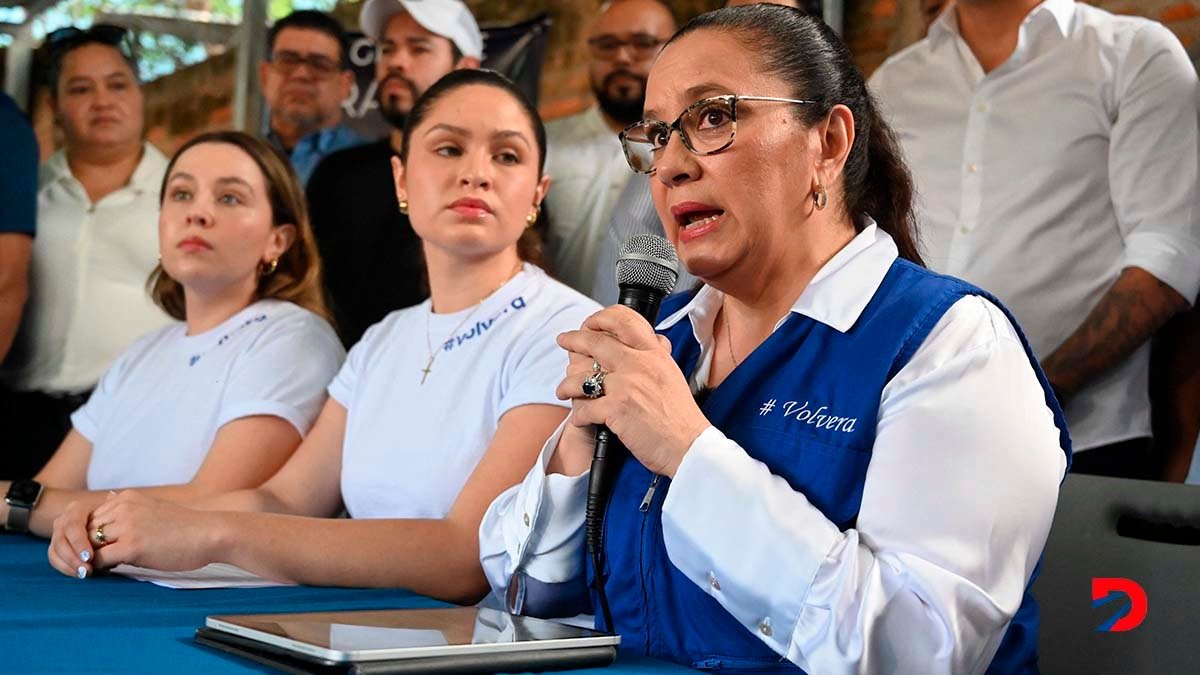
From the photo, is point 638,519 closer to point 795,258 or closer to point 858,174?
point 795,258

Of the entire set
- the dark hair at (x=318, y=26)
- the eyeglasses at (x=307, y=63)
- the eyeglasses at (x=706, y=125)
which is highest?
the dark hair at (x=318, y=26)

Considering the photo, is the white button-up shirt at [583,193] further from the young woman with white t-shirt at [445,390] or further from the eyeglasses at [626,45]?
the young woman with white t-shirt at [445,390]

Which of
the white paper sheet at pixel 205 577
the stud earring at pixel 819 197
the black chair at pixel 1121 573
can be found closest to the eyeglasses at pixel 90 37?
the white paper sheet at pixel 205 577

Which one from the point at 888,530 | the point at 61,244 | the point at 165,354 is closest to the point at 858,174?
the point at 888,530

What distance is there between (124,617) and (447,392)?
982mm

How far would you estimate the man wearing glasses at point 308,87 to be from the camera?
4340 millimetres

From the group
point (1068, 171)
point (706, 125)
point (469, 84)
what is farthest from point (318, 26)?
point (706, 125)

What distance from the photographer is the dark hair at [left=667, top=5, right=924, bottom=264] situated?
5.31 feet

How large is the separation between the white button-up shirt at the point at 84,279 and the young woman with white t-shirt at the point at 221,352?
1434 mm

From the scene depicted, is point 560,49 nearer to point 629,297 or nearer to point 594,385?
point 629,297

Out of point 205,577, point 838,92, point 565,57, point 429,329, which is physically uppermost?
point 565,57

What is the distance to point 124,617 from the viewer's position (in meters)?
1.49

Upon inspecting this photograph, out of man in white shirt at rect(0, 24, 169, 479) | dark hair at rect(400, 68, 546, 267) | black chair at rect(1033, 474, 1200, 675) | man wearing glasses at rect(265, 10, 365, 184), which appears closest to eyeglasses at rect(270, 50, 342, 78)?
man wearing glasses at rect(265, 10, 365, 184)

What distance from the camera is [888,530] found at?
4.35 ft
